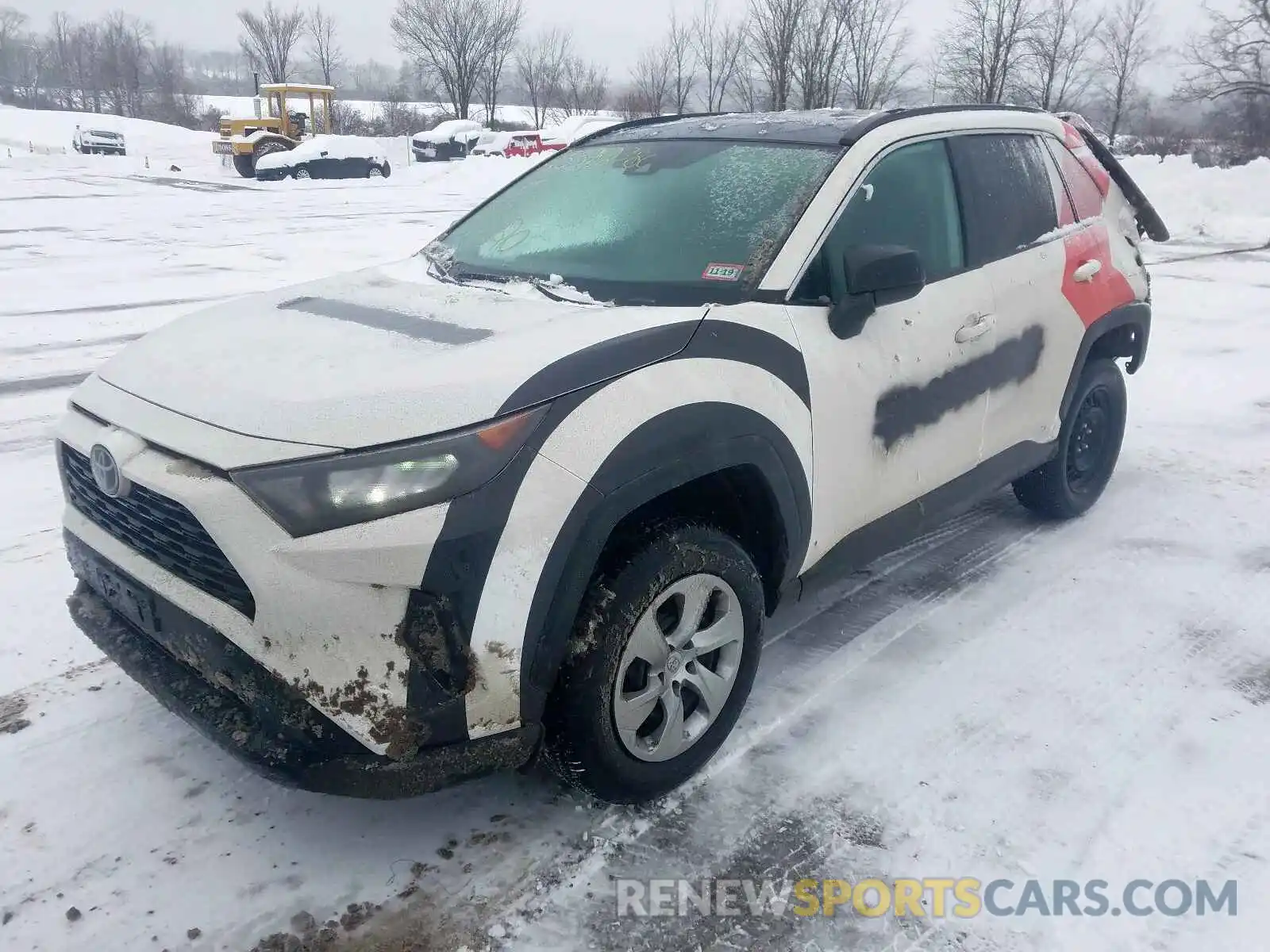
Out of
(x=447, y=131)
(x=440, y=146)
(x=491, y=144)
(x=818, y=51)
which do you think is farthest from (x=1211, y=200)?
(x=447, y=131)

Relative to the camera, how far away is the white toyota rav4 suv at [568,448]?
6.78ft

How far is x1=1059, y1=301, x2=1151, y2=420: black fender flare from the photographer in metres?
4.19

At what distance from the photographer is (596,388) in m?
2.30

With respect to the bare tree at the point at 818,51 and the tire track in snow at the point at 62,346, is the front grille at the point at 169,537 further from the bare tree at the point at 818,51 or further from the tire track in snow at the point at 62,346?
the bare tree at the point at 818,51

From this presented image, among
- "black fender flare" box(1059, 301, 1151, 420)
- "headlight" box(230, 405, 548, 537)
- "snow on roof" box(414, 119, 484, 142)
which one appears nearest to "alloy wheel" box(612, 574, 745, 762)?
"headlight" box(230, 405, 548, 537)

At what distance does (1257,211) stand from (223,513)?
70.1ft

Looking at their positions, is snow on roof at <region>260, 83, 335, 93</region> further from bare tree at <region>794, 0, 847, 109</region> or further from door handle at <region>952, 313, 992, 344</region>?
door handle at <region>952, 313, 992, 344</region>

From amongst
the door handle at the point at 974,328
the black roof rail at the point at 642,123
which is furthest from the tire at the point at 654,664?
the black roof rail at the point at 642,123

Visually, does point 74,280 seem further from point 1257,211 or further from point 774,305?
point 1257,211

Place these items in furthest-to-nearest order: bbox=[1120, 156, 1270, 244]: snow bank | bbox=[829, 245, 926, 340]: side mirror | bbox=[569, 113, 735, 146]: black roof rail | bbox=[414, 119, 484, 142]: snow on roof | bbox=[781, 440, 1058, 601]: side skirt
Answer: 1. bbox=[414, 119, 484, 142]: snow on roof
2. bbox=[1120, 156, 1270, 244]: snow bank
3. bbox=[569, 113, 735, 146]: black roof rail
4. bbox=[781, 440, 1058, 601]: side skirt
5. bbox=[829, 245, 926, 340]: side mirror

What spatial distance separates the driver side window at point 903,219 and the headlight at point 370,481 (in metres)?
1.23

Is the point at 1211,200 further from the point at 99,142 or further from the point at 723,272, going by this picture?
the point at 99,142

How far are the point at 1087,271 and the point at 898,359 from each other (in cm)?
161

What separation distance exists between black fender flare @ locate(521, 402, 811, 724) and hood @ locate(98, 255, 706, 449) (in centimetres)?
19
